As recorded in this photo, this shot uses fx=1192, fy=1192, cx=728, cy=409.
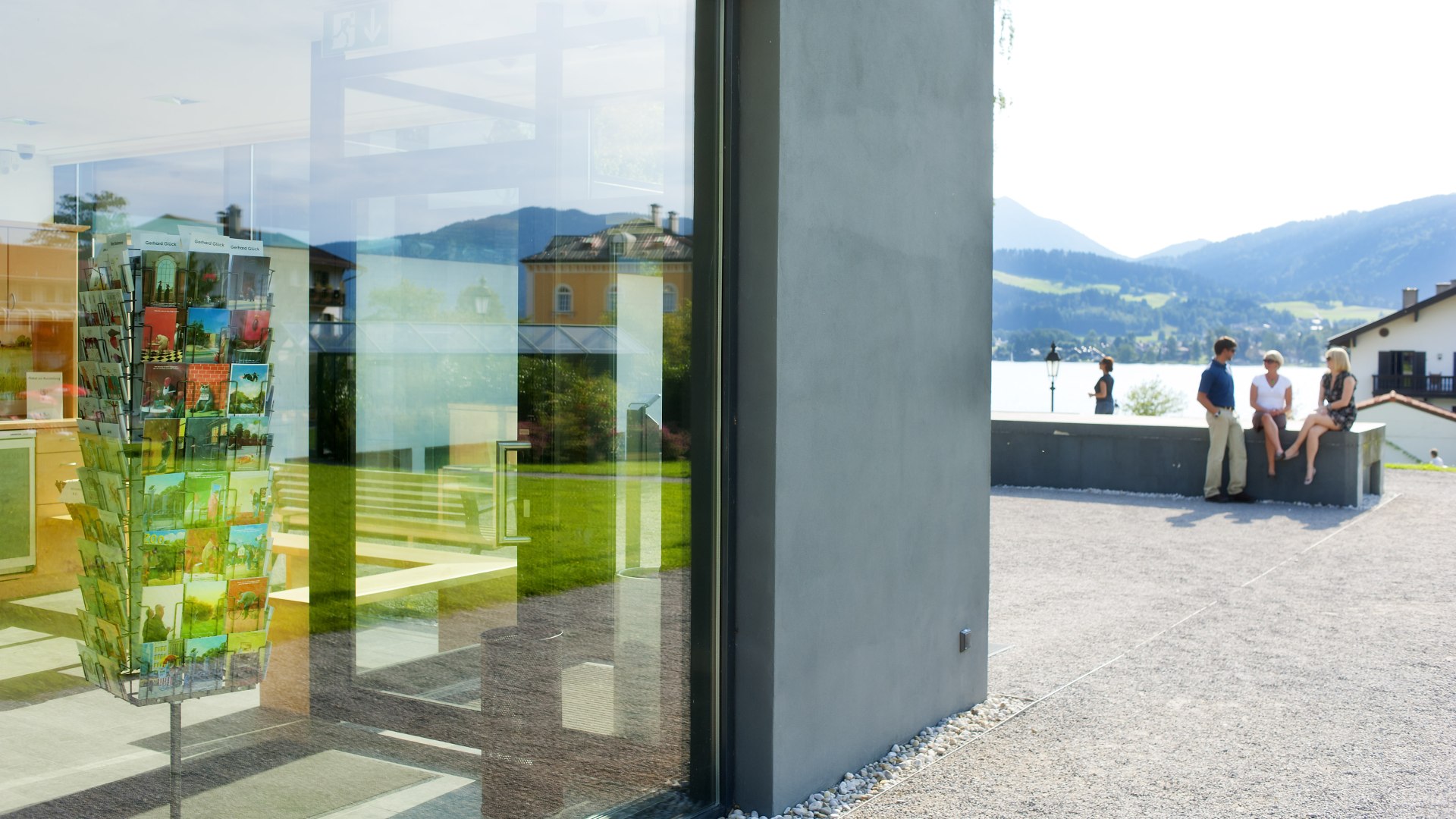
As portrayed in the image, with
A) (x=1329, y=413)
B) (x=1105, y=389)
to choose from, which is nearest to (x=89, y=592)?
(x=1329, y=413)

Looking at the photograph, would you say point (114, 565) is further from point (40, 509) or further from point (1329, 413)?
point (1329, 413)

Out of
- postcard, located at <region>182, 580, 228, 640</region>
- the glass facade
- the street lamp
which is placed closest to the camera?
the glass facade

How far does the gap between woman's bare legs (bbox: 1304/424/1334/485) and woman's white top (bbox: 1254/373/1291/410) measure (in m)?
0.47

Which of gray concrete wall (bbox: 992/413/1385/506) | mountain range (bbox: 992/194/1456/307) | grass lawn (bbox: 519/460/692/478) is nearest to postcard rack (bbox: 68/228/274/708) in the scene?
grass lawn (bbox: 519/460/692/478)

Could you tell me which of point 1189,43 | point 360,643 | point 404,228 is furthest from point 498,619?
point 1189,43

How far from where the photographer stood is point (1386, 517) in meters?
12.7

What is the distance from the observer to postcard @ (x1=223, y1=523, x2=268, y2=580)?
2.71 meters

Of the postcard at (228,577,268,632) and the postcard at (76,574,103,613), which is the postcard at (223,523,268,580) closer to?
the postcard at (228,577,268,632)

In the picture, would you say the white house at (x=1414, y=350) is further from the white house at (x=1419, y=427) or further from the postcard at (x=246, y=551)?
the postcard at (x=246, y=551)

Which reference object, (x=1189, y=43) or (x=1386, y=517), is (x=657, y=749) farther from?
(x=1189, y=43)

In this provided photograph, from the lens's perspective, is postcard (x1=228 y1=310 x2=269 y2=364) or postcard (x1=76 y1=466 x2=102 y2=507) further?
postcard (x1=228 y1=310 x2=269 y2=364)

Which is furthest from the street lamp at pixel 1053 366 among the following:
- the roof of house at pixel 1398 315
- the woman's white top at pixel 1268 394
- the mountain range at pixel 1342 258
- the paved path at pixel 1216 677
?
the mountain range at pixel 1342 258

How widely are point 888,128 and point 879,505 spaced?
1.50 meters

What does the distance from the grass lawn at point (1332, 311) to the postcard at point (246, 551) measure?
163356 millimetres
